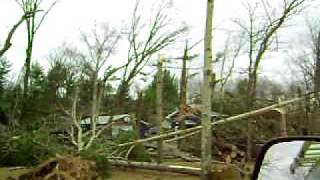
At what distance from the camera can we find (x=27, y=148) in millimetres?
12586

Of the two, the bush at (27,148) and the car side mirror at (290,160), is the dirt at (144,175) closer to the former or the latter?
the bush at (27,148)

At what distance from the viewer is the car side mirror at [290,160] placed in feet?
8.07

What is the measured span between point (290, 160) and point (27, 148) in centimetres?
1080

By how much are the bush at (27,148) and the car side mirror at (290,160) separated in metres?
9.77

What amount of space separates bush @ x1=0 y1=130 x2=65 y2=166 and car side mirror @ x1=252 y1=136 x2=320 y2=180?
9.77 m

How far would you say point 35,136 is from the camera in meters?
12.6

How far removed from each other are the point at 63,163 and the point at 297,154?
825 centimetres

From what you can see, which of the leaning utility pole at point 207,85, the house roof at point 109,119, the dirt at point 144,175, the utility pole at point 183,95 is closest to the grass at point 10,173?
the dirt at point 144,175

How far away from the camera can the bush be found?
12297mm

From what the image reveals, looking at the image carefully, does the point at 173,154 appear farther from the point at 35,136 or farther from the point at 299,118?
the point at 35,136

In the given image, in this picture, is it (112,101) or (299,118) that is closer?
(299,118)

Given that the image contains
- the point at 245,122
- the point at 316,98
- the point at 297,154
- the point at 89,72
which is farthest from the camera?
the point at 89,72

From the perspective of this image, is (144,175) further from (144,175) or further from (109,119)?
(109,119)

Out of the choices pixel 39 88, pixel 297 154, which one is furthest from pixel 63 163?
pixel 39 88
